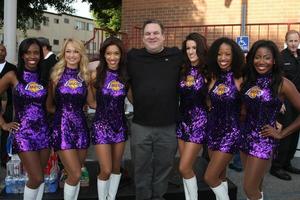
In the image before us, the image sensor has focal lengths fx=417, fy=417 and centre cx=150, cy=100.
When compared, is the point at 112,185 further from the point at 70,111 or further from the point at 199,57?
the point at 199,57

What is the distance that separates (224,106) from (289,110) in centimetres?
258

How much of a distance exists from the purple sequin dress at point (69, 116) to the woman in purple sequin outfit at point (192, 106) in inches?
40.4

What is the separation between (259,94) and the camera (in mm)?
3867

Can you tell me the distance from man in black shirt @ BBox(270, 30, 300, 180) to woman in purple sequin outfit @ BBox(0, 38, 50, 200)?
134 inches

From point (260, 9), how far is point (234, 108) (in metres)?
5.96

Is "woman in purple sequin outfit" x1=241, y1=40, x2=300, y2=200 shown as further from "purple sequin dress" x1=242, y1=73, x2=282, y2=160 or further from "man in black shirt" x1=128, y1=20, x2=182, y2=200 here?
"man in black shirt" x1=128, y1=20, x2=182, y2=200

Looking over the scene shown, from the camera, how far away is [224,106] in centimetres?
412

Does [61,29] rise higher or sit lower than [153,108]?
higher

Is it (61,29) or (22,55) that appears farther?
(61,29)

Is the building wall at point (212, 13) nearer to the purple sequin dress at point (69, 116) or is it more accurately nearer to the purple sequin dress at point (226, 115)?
the purple sequin dress at point (226, 115)

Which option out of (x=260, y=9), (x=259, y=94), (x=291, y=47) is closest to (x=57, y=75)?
(x=259, y=94)

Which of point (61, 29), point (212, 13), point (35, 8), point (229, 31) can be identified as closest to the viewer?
point (229, 31)

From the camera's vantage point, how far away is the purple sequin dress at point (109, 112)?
434 centimetres

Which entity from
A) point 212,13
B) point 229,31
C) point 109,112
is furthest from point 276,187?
point 212,13
